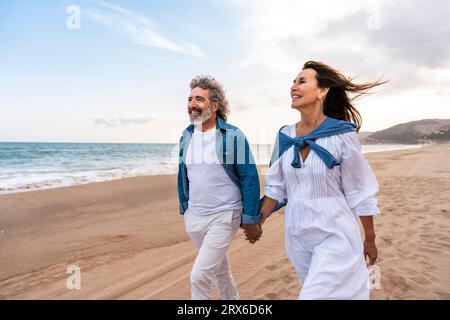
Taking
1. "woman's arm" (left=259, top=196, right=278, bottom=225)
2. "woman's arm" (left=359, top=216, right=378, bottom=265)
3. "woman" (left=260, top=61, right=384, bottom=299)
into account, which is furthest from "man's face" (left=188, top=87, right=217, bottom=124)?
"woman's arm" (left=359, top=216, right=378, bottom=265)

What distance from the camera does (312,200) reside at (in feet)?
8.01

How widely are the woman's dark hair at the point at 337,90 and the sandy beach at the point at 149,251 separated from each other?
2225 millimetres

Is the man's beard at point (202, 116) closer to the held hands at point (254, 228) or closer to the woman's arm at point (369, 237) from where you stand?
the held hands at point (254, 228)

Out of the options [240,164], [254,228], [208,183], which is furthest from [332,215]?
[208,183]

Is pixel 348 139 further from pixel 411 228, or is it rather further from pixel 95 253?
pixel 411 228

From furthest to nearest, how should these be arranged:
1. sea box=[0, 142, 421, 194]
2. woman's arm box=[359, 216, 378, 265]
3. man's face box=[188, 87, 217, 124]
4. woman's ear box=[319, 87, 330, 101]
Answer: sea box=[0, 142, 421, 194], man's face box=[188, 87, 217, 124], woman's ear box=[319, 87, 330, 101], woman's arm box=[359, 216, 378, 265]

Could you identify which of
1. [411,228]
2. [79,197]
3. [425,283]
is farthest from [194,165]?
[79,197]

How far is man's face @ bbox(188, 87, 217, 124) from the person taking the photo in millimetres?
3275

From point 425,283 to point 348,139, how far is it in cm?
290

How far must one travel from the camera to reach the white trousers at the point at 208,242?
286cm

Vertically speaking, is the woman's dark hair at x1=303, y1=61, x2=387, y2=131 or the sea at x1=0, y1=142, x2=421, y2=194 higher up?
the woman's dark hair at x1=303, y1=61, x2=387, y2=131

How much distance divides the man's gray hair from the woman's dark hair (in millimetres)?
905

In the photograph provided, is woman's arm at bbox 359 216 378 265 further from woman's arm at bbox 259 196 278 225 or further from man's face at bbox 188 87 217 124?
man's face at bbox 188 87 217 124

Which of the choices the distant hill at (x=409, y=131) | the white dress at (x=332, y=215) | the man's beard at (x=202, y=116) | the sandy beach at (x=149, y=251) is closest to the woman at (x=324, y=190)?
the white dress at (x=332, y=215)
